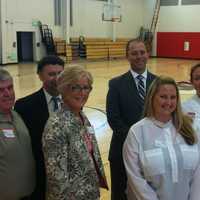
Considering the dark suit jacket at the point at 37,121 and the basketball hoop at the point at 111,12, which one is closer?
the dark suit jacket at the point at 37,121

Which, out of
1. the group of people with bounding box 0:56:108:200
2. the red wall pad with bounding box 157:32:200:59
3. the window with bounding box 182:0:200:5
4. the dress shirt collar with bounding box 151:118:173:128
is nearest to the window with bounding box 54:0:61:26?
the red wall pad with bounding box 157:32:200:59

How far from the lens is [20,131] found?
7.69 ft

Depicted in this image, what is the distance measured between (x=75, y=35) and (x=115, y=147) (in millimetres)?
20526

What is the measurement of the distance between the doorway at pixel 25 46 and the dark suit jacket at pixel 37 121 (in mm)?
19290

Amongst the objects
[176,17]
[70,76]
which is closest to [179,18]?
[176,17]

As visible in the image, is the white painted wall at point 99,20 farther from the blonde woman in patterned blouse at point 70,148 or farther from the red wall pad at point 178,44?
the blonde woman in patterned blouse at point 70,148

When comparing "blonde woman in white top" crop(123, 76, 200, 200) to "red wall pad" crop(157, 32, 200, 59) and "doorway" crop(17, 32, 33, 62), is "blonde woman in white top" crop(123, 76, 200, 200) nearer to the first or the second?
"doorway" crop(17, 32, 33, 62)

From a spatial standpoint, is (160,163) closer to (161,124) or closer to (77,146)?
(161,124)

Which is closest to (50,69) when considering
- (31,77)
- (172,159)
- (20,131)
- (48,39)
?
(20,131)

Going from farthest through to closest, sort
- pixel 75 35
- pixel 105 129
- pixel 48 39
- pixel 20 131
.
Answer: pixel 75 35, pixel 48 39, pixel 105 129, pixel 20 131

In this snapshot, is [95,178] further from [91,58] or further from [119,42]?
[119,42]

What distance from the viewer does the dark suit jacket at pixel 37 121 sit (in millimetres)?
2453

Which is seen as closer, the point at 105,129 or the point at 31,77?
the point at 105,129

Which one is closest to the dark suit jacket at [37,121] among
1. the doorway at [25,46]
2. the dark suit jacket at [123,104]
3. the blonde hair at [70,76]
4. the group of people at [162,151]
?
the blonde hair at [70,76]
